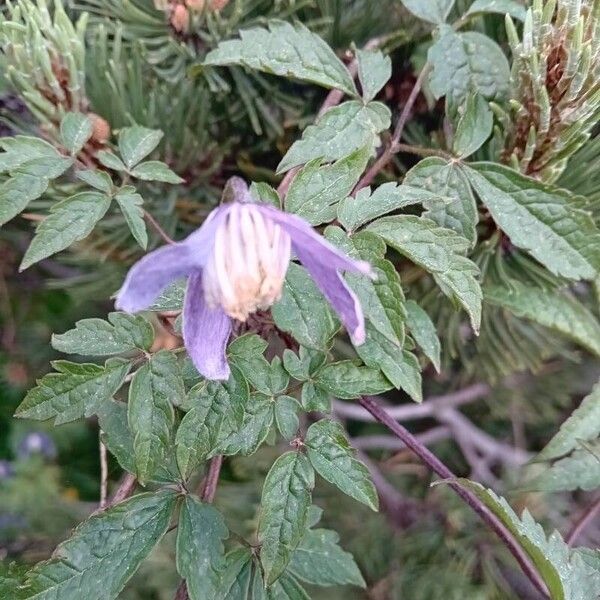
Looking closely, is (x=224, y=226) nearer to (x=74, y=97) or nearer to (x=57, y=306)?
(x=74, y=97)

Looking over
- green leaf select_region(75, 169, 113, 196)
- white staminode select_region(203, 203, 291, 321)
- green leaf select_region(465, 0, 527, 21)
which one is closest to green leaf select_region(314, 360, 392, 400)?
white staminode select_region(203, 203, 291, 321)

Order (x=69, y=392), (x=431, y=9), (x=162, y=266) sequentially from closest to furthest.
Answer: (x=162, y=266), (x=69, y=392), (x=431, y=9)

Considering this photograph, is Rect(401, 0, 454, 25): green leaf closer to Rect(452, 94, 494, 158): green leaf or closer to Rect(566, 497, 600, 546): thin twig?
Rect(452, 94, 494, 158): green leaf

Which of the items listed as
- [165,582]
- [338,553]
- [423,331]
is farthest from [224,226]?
[165,582]

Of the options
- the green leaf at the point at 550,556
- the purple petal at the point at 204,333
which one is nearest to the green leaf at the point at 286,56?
the purple petal at the point at 204,333

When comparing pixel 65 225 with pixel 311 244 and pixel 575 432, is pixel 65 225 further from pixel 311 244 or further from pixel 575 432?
pixel 575 432

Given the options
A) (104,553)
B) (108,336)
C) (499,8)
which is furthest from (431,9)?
(104,553)

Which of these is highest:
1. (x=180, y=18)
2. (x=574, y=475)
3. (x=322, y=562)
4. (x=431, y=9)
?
(x=431, y=9)
